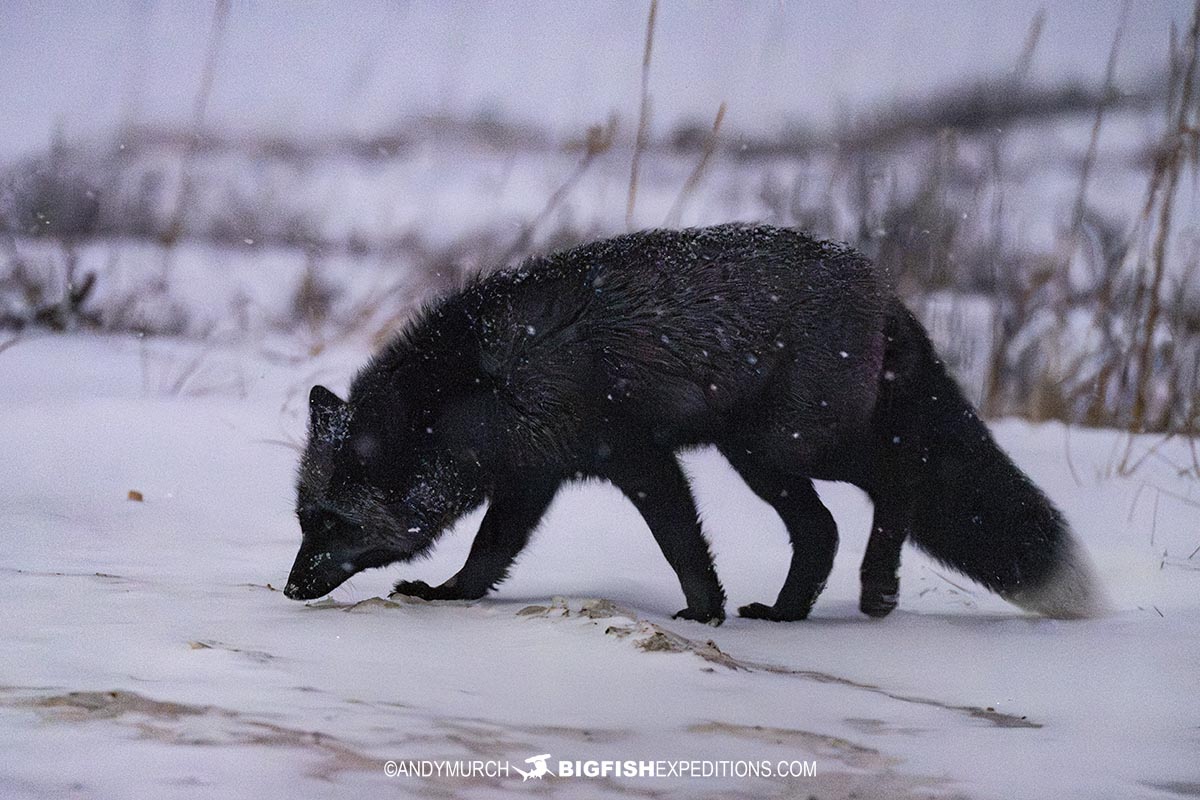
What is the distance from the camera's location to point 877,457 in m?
3.37

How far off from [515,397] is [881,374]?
105 centimetres

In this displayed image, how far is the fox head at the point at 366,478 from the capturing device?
318 centimetres

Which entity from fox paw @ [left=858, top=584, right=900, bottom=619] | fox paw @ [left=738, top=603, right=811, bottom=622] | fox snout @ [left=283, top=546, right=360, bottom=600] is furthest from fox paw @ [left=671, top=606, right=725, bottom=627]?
fox snout @ [left=283, top=546, right=360, bottom=600]

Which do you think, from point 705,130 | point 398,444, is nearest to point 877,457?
point 398,444

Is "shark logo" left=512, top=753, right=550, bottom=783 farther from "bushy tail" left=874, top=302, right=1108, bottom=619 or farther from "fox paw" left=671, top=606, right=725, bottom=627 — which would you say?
"bushy tail" left=874, top=302, right=1108, bottom=619

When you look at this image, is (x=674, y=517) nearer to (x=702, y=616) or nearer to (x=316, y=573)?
(x=702, y=616)

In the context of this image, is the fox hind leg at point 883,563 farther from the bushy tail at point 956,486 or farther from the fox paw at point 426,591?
the fox paw at point 426,591

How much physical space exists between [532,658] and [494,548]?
1.00 metres

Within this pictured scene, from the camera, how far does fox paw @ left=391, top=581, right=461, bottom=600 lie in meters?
3.31

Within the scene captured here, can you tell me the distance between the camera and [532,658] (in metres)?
2.36

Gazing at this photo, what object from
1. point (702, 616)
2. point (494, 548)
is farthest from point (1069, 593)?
point (494, 548)

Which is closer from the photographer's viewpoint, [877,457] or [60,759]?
[60,759]

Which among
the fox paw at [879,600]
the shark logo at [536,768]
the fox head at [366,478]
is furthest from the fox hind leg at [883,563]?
the shark logo at [536,768]

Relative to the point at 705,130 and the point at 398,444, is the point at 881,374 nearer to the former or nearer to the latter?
the point at 398,444
